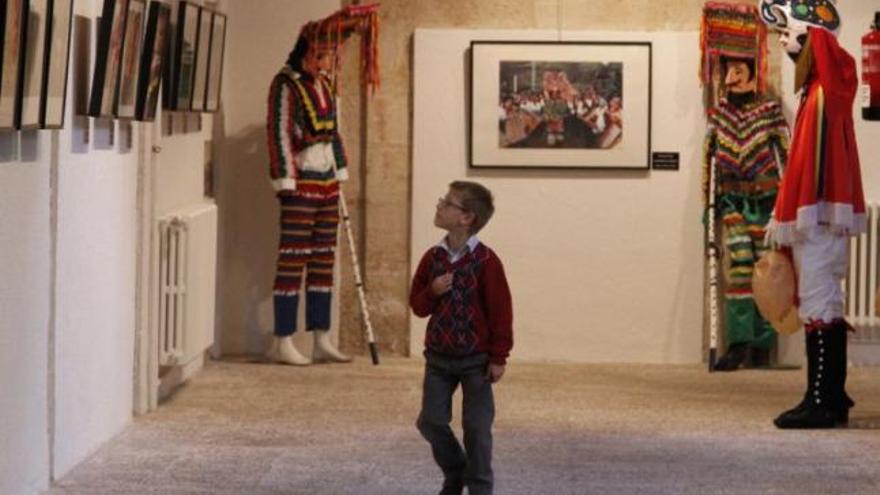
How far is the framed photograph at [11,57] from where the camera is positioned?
650cm

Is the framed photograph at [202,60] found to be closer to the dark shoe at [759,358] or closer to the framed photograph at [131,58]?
the framed photograph at [131,58]

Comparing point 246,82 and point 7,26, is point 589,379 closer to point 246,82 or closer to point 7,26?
point 246,82

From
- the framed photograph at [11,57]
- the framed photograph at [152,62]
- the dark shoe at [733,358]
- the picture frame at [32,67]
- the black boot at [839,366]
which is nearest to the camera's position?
the framed photograph at [11,57]

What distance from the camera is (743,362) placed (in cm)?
1218

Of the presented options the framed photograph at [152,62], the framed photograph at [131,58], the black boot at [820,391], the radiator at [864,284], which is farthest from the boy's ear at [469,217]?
the radiator at [864,284]

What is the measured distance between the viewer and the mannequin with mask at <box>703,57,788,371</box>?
11906mm

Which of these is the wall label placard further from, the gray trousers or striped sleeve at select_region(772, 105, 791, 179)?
the gray trousers

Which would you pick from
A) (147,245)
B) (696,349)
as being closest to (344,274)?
(696,349)

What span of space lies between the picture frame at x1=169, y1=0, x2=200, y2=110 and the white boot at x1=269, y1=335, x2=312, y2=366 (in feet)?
6.46

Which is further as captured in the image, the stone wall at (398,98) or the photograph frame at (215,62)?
the stone wall at (398,98)

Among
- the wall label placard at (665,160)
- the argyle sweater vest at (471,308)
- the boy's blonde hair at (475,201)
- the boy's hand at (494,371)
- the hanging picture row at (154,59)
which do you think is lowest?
→ the boy's hand at (494,371)

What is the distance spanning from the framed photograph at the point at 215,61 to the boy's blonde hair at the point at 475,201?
374 cm

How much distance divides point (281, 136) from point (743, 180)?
264cm

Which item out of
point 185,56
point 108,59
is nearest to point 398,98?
point 185,56
